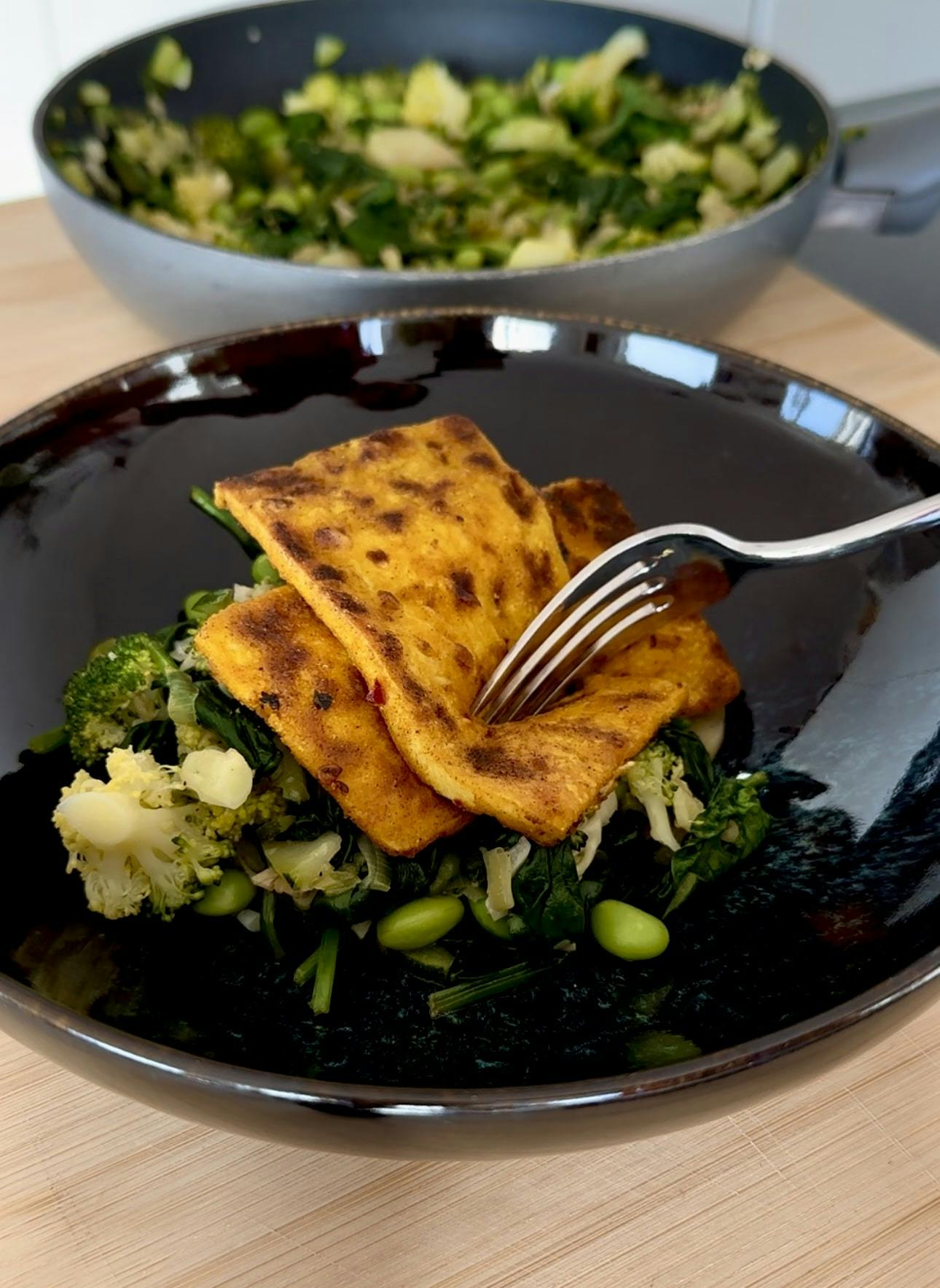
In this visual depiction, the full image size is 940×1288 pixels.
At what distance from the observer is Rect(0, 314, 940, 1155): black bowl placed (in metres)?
0.94

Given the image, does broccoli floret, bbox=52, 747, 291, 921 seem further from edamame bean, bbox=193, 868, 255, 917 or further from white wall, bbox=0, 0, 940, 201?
white wall, bbox=0, 0, 940, 201

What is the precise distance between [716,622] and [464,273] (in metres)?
0.74

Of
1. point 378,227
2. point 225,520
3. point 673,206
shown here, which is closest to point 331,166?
point 378,227

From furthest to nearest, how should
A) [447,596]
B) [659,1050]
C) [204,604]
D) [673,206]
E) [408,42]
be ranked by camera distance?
[408,42]
[673,206]
[204,604]
[447,596]
[659,1050]

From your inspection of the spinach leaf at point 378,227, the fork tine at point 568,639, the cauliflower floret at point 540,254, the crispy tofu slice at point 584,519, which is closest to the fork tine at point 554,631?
the fork tine at point 568,639

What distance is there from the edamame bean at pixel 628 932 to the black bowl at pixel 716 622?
3cm

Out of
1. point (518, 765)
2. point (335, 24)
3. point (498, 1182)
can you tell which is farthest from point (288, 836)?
point (335, 24)

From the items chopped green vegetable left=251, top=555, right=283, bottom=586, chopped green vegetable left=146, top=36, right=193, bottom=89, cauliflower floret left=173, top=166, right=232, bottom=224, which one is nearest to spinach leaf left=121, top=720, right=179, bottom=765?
chopped green vegetable left=251, top=555, right=283, bottom=586

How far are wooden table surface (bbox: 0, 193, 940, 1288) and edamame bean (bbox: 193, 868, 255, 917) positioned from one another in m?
0.21

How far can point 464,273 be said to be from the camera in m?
2.00

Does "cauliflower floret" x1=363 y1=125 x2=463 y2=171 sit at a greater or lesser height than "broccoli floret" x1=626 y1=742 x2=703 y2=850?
greater

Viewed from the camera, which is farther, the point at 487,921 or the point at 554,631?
the point at 554,631

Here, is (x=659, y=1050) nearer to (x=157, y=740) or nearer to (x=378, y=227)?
(x=157, y=740)

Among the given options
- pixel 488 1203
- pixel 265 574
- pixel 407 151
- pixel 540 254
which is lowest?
pixel 488 1203
